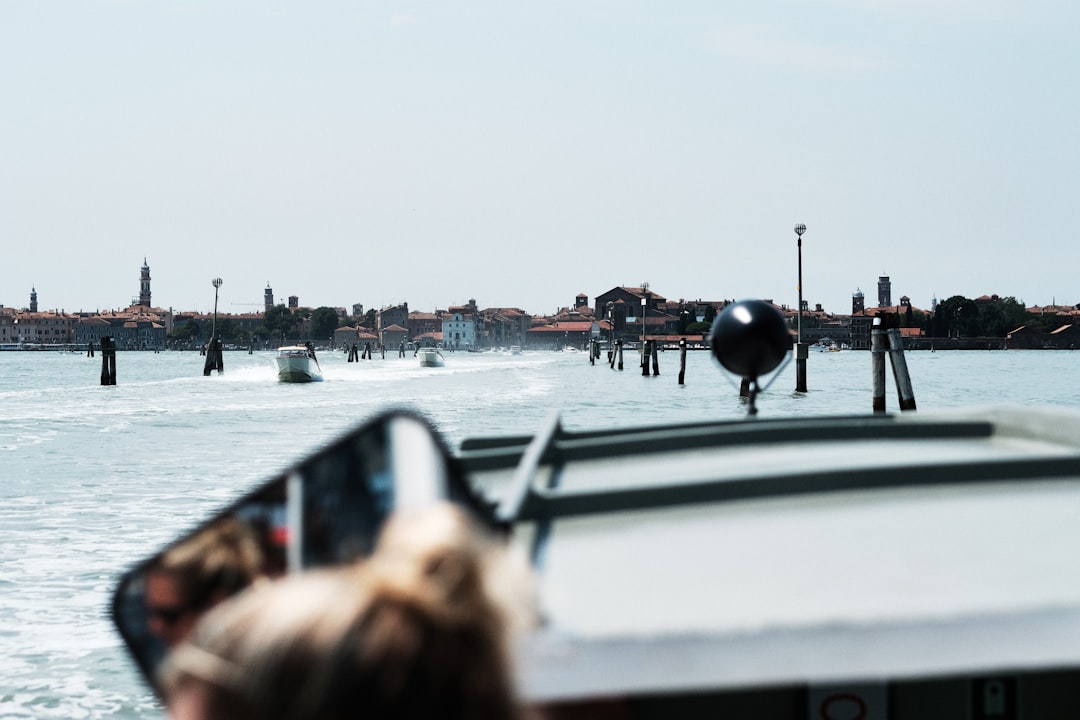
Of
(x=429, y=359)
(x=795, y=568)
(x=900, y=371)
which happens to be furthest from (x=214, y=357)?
(x=795, y=568)

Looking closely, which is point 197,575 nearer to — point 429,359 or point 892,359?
point 892,359

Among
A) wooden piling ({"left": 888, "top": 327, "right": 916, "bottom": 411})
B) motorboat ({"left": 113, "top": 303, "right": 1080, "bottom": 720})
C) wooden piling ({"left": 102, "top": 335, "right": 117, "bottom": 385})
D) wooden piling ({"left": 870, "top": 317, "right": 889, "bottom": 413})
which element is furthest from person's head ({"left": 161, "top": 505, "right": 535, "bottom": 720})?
wooden piling ({"left": 102, "top": 335, "right": 117, "bottom": 385})

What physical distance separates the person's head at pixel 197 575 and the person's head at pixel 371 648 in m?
0.41

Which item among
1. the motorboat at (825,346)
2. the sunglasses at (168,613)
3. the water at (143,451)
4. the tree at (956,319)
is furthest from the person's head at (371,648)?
the motorboat at (825,346)

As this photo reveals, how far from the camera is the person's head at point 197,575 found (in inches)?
59.7

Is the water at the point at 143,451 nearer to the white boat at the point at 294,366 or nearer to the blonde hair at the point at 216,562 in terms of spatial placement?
the white boat at the point at 294,366

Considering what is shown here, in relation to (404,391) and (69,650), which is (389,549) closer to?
(69,650)

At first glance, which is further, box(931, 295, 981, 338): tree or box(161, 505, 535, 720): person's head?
box(931, 295, 981, 338): tree

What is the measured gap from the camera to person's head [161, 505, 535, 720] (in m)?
0.99

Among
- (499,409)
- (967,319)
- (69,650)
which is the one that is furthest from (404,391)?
A: (967,319)

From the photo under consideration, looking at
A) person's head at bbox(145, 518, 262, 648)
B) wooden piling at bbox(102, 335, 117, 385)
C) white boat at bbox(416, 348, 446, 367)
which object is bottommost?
white boat at bbox(416, 348, 446, 367)

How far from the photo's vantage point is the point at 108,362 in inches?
2136

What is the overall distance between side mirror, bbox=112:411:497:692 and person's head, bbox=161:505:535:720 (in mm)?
342

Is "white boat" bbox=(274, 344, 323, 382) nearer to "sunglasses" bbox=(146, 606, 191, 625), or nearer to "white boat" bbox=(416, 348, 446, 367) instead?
"white boat" bbox=(416, 348, 446, 367)
